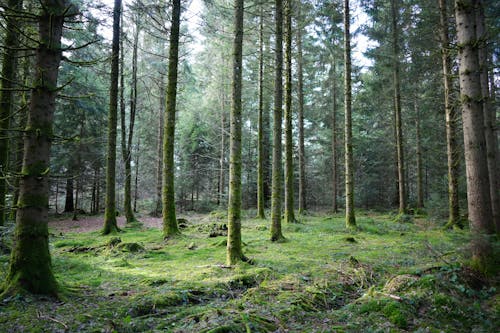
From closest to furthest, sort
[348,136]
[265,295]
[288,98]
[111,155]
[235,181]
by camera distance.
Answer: [265,295], [235,181], [288,98], [348,136], [111,155]

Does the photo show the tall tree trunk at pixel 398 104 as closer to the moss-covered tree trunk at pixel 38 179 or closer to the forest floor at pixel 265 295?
the forest floor at pixel 265 295

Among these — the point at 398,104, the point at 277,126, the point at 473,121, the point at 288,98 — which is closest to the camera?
the point at 473,121

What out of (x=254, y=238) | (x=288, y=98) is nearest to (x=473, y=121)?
(x=288, y=98)

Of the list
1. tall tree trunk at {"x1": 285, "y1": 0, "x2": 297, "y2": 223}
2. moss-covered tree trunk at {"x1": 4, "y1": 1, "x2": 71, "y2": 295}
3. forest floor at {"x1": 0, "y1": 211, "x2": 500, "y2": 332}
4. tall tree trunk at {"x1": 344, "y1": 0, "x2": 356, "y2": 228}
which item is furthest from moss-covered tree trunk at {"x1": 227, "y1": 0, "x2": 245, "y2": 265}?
tall tree trunk at {"x1": 344, "y1": 0, "x2": 356, "y2": 228}

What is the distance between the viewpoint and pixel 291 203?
46.6ft

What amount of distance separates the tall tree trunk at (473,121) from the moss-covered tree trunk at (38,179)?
6871 millimetres

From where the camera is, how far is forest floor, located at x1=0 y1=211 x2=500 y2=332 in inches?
147

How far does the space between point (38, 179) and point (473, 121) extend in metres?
7.41

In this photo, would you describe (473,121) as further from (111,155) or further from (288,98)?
(111,155)

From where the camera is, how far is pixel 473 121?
218 inches

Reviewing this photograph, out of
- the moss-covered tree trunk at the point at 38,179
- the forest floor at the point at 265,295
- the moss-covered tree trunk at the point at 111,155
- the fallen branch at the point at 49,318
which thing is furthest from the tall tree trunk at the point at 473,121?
the moss-covered tree trunk at the point at 111,155

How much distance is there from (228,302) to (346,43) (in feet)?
37.9

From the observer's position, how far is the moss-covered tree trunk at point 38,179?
4168 mm

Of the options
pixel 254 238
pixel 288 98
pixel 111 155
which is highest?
pixel 288 98
